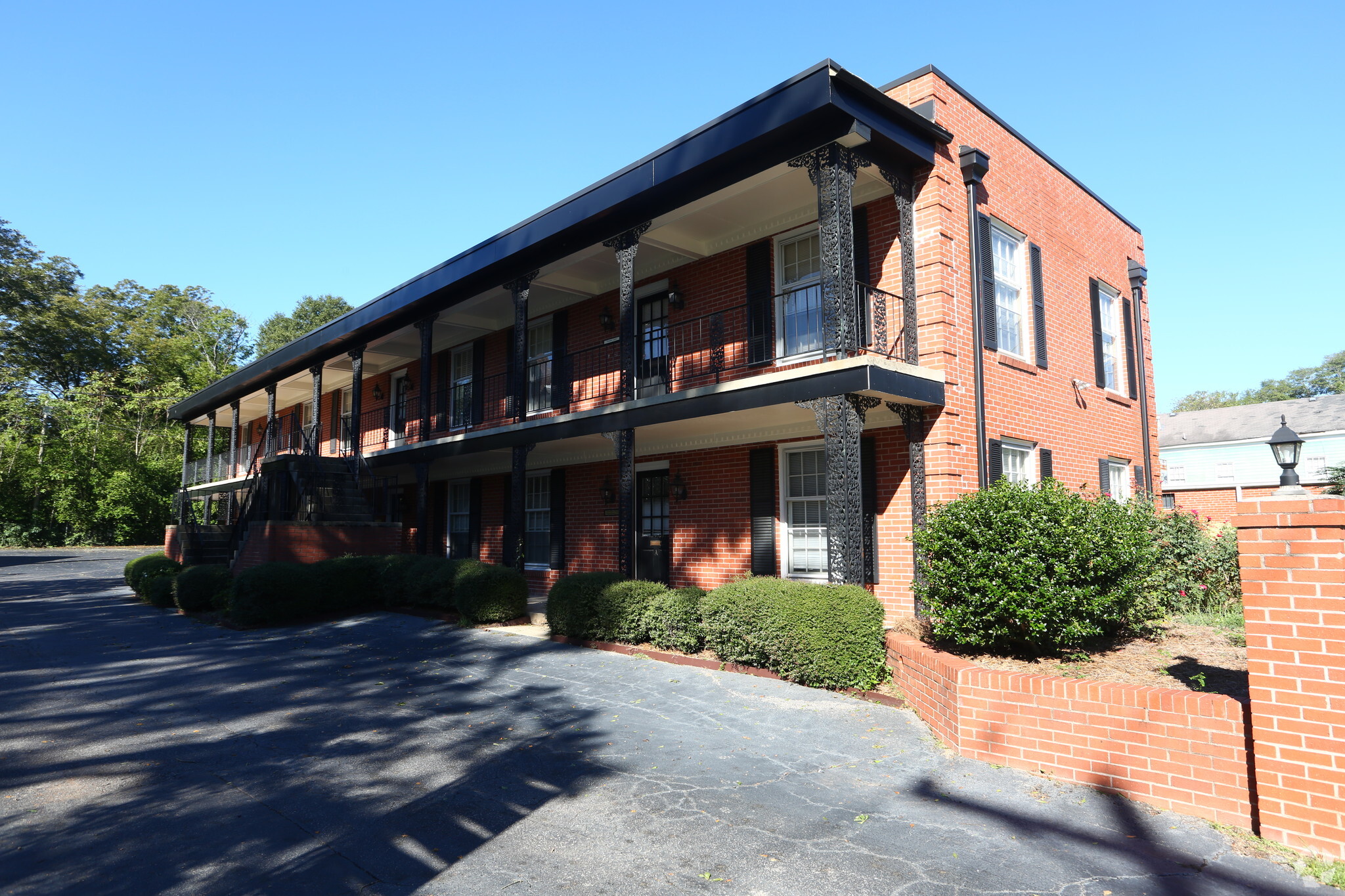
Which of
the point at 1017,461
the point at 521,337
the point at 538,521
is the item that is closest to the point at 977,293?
the point at 1017,461

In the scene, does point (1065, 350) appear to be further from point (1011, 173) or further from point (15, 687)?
point (15, 687)

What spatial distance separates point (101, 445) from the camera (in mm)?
34875

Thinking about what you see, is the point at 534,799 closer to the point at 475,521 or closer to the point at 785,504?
the point at 785,504

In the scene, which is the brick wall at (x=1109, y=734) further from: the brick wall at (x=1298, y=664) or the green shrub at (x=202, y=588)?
the green shrub at (x=202, y=588)

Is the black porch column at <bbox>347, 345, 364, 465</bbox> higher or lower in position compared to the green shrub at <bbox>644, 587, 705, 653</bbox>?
higher

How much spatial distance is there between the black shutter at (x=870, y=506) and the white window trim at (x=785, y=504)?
91 centimetres

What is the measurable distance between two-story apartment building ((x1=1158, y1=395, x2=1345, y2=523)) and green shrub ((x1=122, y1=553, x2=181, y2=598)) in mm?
29276

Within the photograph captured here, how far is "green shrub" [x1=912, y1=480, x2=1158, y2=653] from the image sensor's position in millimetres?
6441

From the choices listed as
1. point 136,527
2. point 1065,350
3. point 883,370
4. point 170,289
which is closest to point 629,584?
point 883,370

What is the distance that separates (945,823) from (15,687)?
9.07 meters

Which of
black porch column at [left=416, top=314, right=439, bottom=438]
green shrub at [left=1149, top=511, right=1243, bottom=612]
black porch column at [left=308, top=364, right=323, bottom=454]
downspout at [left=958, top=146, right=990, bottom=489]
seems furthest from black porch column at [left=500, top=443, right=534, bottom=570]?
green shrub at [left=1149, top=511, right=1243, bottom=612]

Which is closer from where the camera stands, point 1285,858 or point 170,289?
point 1285,858

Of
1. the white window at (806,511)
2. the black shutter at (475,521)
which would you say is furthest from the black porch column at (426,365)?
the white window at (806,511)

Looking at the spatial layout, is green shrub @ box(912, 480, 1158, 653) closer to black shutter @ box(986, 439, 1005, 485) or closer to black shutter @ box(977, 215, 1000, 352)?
black shutter @ box(986, 439, 1005, 485)
